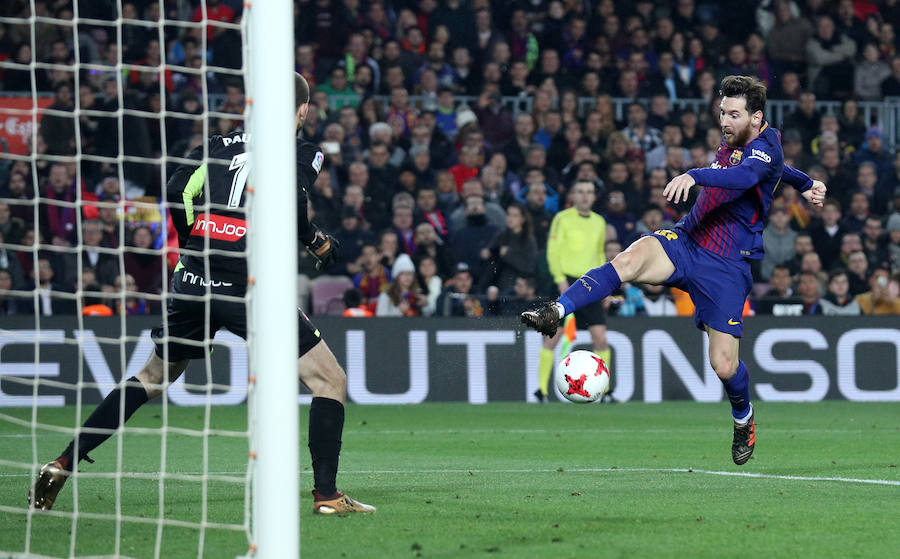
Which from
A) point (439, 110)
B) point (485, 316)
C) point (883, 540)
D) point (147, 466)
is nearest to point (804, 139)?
point (439, 110)

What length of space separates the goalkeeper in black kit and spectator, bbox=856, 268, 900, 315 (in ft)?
32.6

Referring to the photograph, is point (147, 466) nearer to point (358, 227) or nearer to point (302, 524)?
point (302, 524)

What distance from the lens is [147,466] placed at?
797 centimetres

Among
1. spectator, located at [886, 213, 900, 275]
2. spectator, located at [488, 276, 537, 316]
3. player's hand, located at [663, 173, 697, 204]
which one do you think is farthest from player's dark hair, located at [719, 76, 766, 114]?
spectator, located at [886, 213, 900, 275]

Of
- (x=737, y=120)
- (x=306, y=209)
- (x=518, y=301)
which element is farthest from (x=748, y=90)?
(x=518, y=301)

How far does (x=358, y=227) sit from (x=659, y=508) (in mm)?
9342

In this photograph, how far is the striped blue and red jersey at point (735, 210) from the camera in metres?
7.19

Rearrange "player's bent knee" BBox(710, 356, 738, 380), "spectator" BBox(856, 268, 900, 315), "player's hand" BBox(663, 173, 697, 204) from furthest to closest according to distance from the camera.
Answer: "spectator" BBox(856, 268, 900, 315) → "player's bent knee" BBox(710, 356, 738, 380) → "player's hand" BBox(663, 173, 697, 204)

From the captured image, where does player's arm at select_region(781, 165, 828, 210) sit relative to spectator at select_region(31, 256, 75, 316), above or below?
above

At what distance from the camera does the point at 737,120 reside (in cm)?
715

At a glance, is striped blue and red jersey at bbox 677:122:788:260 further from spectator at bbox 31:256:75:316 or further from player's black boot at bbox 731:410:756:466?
spectator at bbox 31:256:75:316

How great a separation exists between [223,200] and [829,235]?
11.2m

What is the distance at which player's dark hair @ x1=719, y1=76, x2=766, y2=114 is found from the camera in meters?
7.11

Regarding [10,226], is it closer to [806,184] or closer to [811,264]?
[811,264]
